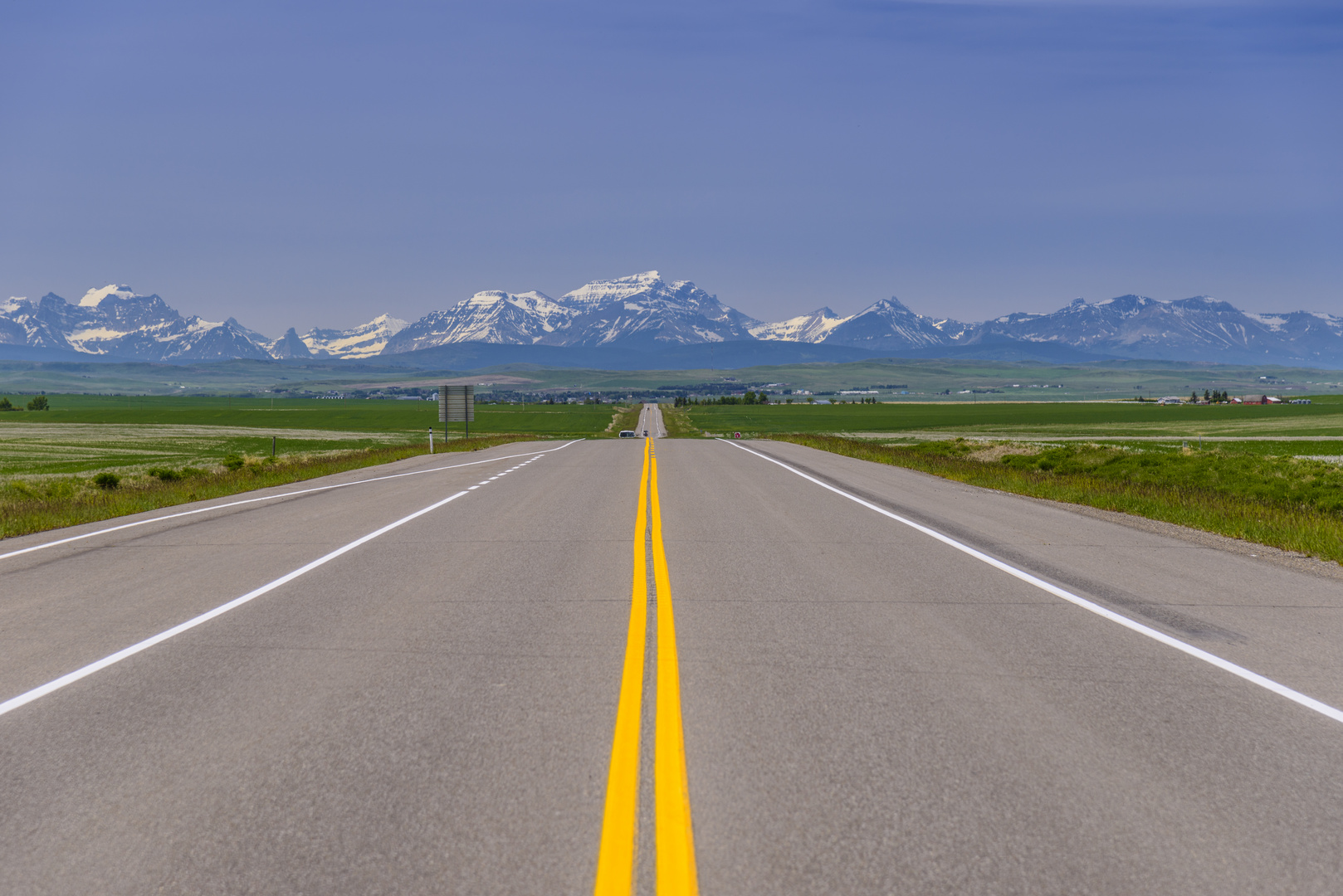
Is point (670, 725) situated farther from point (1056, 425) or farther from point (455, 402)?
point (1056, 425)

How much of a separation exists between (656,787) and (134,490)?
2290 centimetres

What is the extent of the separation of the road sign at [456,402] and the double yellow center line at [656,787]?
160 ft

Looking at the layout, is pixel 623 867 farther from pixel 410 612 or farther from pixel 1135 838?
pixel 410 612

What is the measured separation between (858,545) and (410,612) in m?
5.95

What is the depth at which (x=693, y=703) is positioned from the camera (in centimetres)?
531

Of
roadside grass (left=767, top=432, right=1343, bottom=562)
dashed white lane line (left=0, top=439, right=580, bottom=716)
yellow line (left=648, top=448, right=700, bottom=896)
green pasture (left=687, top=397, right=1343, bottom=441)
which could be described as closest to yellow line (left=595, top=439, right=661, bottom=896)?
yellow line (left=648, top=448, right=700, bottom=896)

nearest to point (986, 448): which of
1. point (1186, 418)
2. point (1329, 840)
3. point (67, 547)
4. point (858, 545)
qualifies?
point (858, 545)

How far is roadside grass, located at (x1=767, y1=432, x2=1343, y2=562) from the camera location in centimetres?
1327

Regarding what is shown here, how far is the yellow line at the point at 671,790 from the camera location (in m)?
3.44

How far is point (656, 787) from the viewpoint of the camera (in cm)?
417

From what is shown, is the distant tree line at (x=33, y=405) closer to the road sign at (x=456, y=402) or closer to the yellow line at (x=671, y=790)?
the road sign at (x=456, y=402)

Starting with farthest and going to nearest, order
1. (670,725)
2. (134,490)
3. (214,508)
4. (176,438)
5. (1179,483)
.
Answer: (176,438)
(1179,483)
(134,490)
(214,508)
(670,725)

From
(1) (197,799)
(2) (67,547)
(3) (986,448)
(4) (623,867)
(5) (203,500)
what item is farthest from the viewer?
(3) (986,448)

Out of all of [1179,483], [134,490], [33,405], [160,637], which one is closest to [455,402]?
[134,490]
